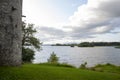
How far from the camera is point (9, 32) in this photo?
838 inches

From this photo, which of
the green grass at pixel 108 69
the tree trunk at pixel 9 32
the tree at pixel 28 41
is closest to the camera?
the tree trunk at pixel 9 32

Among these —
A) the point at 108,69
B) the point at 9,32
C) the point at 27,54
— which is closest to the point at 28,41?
the point at 27,54

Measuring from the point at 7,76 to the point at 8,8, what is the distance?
8.35 m

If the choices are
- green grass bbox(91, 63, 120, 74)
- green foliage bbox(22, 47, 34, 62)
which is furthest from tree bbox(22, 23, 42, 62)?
green grass bbox(91, 63, 120, 74)

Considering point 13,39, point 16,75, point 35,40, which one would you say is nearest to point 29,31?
point 35,40

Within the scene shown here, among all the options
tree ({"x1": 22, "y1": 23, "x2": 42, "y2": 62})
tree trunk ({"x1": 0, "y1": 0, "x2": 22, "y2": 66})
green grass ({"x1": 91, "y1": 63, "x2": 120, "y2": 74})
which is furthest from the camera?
tree ({"x1": 22, "y1": 23, "x2": 42, "y2": 62})

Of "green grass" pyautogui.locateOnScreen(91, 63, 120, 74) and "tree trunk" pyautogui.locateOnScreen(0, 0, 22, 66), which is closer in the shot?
"tree trunk" pyautogui.locateOnScreen(0, 0, 22, 66)

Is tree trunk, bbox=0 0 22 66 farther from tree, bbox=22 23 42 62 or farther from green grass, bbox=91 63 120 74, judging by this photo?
tree, bbox=22 23 42 62

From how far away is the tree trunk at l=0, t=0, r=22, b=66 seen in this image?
20953mm

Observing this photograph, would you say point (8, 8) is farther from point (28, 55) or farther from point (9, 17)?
point (28, 55)

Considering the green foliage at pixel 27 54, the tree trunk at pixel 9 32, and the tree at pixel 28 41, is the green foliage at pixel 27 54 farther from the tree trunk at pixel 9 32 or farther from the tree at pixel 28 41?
the tree trunk at pixel 9 32

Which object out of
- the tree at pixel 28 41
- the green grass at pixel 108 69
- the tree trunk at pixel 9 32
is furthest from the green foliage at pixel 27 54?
the tree trunk at pixel 9 32

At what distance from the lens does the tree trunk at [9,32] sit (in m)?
21.0

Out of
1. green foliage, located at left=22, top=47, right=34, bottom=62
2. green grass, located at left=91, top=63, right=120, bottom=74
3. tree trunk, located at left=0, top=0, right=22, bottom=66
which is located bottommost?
→ green grass, located at left=91, top=63, right=120, bottom=74
